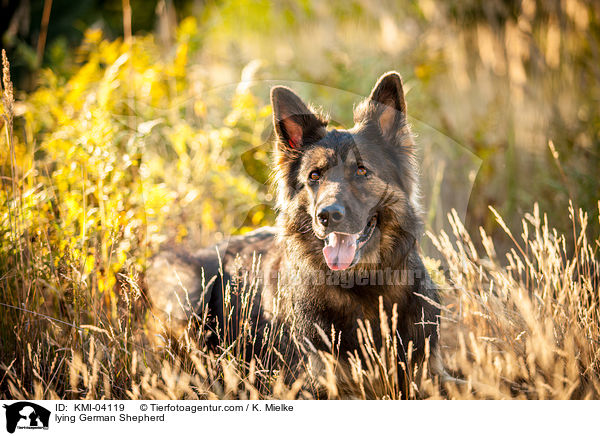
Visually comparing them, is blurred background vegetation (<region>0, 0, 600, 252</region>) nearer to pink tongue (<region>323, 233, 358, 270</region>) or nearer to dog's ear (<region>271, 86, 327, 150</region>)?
dog's ear (<region>271, 86, 327, 150</region>)

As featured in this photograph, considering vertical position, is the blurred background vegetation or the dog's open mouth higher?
the blurred background vegetation

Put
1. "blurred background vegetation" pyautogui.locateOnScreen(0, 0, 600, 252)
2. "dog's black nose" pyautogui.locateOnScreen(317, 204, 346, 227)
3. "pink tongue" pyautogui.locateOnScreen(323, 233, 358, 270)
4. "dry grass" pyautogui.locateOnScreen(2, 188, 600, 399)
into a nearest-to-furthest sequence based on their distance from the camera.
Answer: "dry grass" pyautogui.locateOnScreen(2, 188, 600, 399)
"dog's black nose" pyautogui.locateOnScreen(317, 204, 346, 227)
"pink tongue" pyautogui.locateOnScreen(323, 233, 358, 270)
"blurred background vegetation" pyautogui.locateOnScreen(0, 0, 600, 252)

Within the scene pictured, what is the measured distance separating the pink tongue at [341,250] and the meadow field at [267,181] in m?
0.44

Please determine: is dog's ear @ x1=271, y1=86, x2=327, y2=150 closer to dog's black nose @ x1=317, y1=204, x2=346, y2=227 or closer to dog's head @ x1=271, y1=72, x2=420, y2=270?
dog's head @ x1=271, y1=72, x2=420, y2=270

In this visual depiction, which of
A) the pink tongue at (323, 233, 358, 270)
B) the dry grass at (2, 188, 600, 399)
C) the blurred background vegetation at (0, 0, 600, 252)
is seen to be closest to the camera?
the dry grass at (2, 188, 600, 399)

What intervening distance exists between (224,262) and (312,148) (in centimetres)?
124
